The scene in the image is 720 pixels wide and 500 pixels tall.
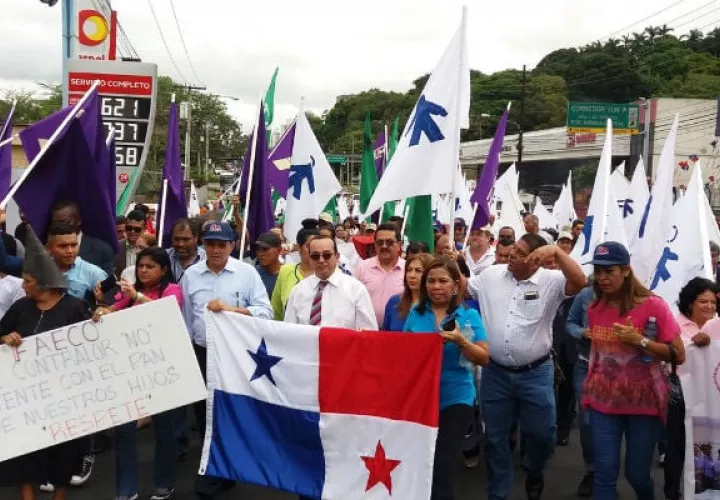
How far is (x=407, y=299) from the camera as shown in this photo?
192 inches

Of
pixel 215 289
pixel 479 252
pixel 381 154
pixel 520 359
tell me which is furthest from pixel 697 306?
pixel 381 154

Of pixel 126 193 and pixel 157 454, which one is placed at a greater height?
pixel 126 193

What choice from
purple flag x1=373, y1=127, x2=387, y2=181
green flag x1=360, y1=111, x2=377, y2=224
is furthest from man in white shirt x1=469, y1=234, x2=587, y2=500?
purple flag x1=373, y1=127, x2=387, y2=181

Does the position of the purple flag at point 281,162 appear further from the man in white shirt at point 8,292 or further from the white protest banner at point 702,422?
the white protest banner at point 702,422

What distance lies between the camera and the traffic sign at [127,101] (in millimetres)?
10312

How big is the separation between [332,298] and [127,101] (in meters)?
6.67

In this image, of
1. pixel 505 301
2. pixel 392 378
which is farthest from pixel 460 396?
pixel 505 301

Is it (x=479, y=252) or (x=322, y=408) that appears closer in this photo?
(x=322, y=408)

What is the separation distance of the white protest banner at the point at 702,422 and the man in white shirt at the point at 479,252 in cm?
353

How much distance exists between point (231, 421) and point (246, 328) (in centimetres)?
58

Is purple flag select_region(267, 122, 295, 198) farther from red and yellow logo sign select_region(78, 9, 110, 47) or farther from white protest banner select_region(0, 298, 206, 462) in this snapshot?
white protest banner select_region(0, 298, 206, 462)

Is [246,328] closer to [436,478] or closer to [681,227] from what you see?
[436,478]

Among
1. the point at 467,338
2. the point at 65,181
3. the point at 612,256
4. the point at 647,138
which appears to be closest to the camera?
the point at 467,338

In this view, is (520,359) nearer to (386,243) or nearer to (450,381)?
(450,381)
